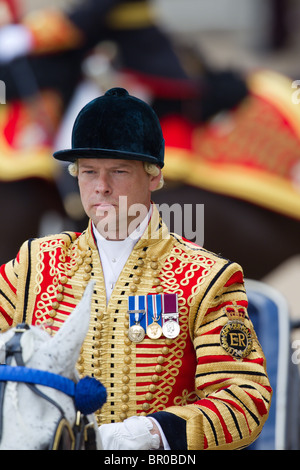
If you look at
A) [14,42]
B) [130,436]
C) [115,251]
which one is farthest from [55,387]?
[14,42]

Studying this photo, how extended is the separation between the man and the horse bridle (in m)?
0.27

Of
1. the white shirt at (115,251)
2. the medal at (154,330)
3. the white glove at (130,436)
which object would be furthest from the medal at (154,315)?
the white glove at (130,436)

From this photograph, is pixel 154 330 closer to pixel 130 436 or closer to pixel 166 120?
pixel 130 436

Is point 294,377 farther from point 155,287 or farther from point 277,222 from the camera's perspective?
point 277,222

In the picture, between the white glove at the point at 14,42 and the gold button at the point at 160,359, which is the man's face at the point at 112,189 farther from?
the white glove at the point at 14,42

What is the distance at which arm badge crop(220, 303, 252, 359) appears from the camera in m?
2.25

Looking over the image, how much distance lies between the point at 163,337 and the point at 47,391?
0.58 m

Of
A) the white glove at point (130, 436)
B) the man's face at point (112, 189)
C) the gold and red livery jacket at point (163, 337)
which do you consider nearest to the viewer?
the white glove at point (130, 436)

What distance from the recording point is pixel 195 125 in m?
6.95

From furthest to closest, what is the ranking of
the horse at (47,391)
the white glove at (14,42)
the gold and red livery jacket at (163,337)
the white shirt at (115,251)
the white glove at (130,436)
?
the white glove at (14,42)
the white shirt at (115,251)
the gold and red livery jacket at (163,337)
the white glove at (130,436)
the horse at (47,391)

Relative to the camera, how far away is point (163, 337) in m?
2.34

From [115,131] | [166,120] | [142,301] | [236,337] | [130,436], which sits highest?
[166,120]

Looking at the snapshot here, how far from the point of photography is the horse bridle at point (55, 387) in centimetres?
179

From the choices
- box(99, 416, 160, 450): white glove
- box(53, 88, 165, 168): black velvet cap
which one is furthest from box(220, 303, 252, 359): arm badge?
box(53, 88, 165, 168): black velvet cap
